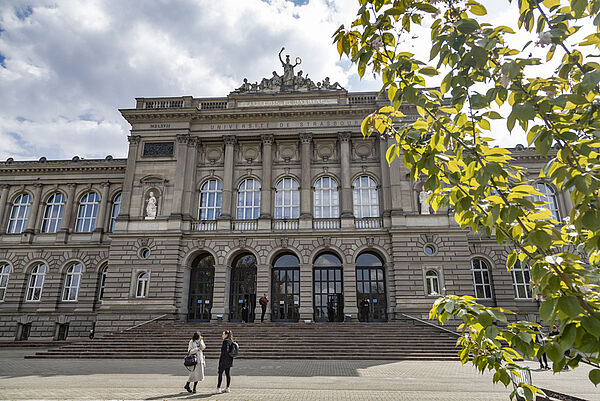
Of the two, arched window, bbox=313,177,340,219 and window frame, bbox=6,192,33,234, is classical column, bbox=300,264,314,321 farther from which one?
window frame, bbox=6,192,33,234

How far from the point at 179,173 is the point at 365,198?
1461 centimetres

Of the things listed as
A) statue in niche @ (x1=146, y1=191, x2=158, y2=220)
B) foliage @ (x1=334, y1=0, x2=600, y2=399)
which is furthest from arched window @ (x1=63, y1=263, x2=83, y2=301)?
foliage @ (x1=334, y1=0, x2=600, y2=399)

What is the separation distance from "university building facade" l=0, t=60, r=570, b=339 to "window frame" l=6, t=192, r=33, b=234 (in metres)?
0.31

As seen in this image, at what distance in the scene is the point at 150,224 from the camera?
30.0 m

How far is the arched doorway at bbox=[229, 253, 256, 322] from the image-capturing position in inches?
1130

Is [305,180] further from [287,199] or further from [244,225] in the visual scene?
[244,225]

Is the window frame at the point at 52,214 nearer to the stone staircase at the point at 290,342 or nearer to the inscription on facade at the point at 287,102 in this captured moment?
the stone staircase at the point at 290,342

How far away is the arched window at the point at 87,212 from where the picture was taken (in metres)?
35.8

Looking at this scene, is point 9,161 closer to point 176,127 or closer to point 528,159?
point 176,127

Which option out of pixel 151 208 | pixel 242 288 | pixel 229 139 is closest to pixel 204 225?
pixel 151 208

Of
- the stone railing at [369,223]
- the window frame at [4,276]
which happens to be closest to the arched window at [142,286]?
the window frame at [4,276]

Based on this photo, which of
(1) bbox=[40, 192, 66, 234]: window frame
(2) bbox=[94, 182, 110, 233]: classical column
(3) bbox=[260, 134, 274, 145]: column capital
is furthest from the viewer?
(1) bbox=[40, 192, 66, 234]: window frame

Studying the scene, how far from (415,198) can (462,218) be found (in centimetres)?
2743

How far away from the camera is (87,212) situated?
36.1 metres
